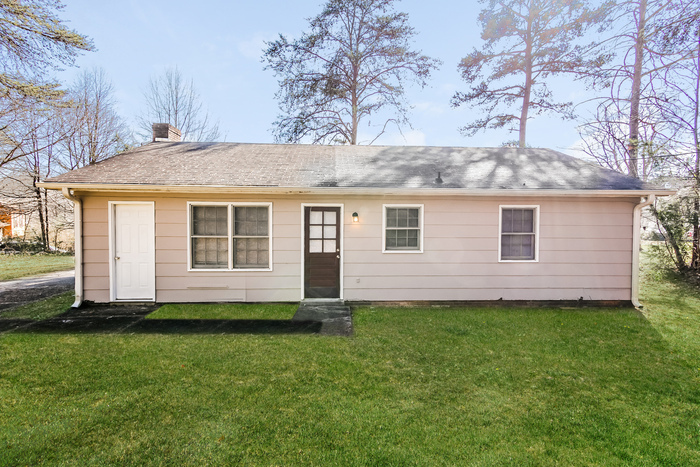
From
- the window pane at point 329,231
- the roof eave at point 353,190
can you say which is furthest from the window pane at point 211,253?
the window pane at point 329,231

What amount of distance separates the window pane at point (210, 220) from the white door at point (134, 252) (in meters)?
0.79

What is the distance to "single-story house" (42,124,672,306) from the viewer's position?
617cm

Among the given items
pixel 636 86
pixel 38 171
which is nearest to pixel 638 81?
pixel 636 86

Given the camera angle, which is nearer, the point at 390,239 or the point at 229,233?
the point at 229,233

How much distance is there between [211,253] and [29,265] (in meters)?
10.4

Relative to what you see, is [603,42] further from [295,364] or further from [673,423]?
[295,364]

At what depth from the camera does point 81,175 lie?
A: 19.8ft

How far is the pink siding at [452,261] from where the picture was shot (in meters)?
6.34

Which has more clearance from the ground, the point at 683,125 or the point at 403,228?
the point at 683,125

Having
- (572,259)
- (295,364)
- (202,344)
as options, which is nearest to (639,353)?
(572,259)

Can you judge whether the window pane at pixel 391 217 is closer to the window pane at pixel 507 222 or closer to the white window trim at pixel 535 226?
the white window trim at pixel 535 226

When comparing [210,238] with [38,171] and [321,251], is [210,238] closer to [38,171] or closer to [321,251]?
[321,251]

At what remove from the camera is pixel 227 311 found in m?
5.82

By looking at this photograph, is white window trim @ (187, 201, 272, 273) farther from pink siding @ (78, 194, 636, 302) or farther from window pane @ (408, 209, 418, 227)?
window pane @ (408, 209, 418, 227)
